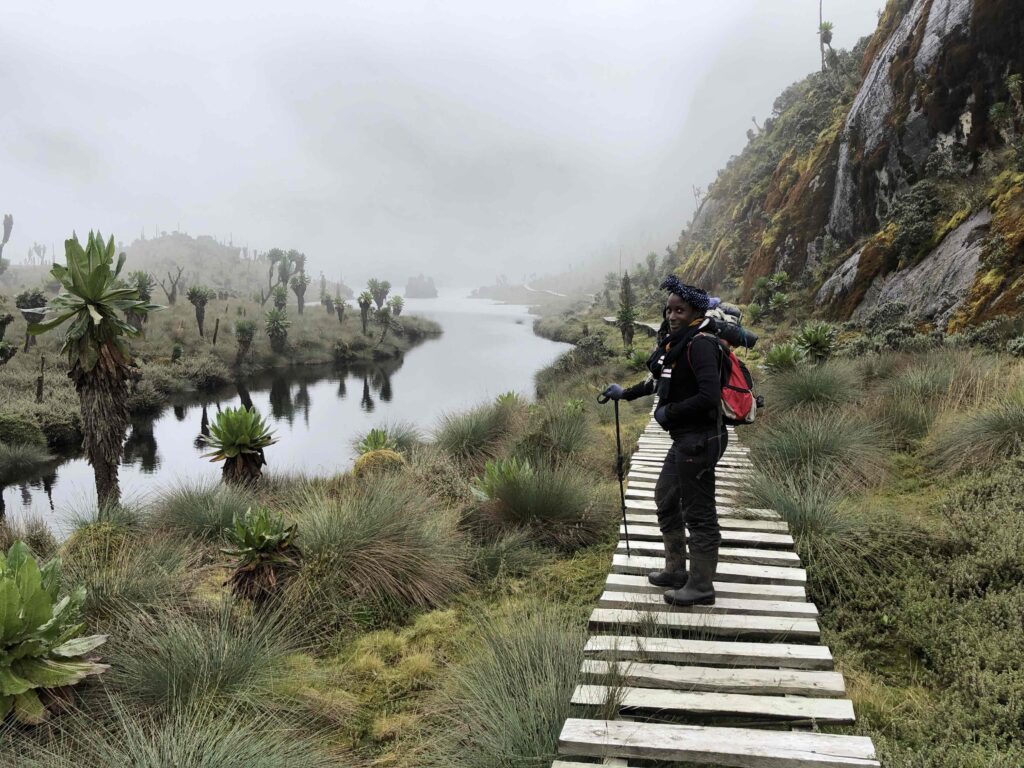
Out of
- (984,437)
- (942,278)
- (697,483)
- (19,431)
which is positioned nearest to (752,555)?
(697,483)

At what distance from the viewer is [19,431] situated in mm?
18359

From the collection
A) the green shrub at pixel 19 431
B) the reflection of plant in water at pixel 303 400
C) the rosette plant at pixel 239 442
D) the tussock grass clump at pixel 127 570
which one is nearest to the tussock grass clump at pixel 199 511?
the tussock grass clump at pixel 127 570

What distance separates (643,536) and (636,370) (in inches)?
680

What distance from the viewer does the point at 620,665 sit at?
119 inches

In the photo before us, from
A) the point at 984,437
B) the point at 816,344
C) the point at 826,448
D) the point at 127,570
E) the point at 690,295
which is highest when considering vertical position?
the point at 690,295

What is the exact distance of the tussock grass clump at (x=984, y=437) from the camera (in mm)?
5297

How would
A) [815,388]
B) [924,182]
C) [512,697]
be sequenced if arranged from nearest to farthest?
1. [512,697]
2. [815,388]
3. [924,182]

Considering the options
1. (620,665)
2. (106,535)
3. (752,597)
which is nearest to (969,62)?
(752,597)

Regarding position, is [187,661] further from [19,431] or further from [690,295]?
[19,431]

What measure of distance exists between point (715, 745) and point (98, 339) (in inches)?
408

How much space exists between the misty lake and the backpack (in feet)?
26.1

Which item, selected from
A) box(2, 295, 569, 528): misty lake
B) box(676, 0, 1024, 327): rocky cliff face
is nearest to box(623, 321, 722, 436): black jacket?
box(2, 295, 569, 528): misty lake

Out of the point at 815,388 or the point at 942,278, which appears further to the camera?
the point at 942,278

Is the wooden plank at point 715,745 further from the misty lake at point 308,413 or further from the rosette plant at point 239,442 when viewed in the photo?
the rosette plant at point 239,442
